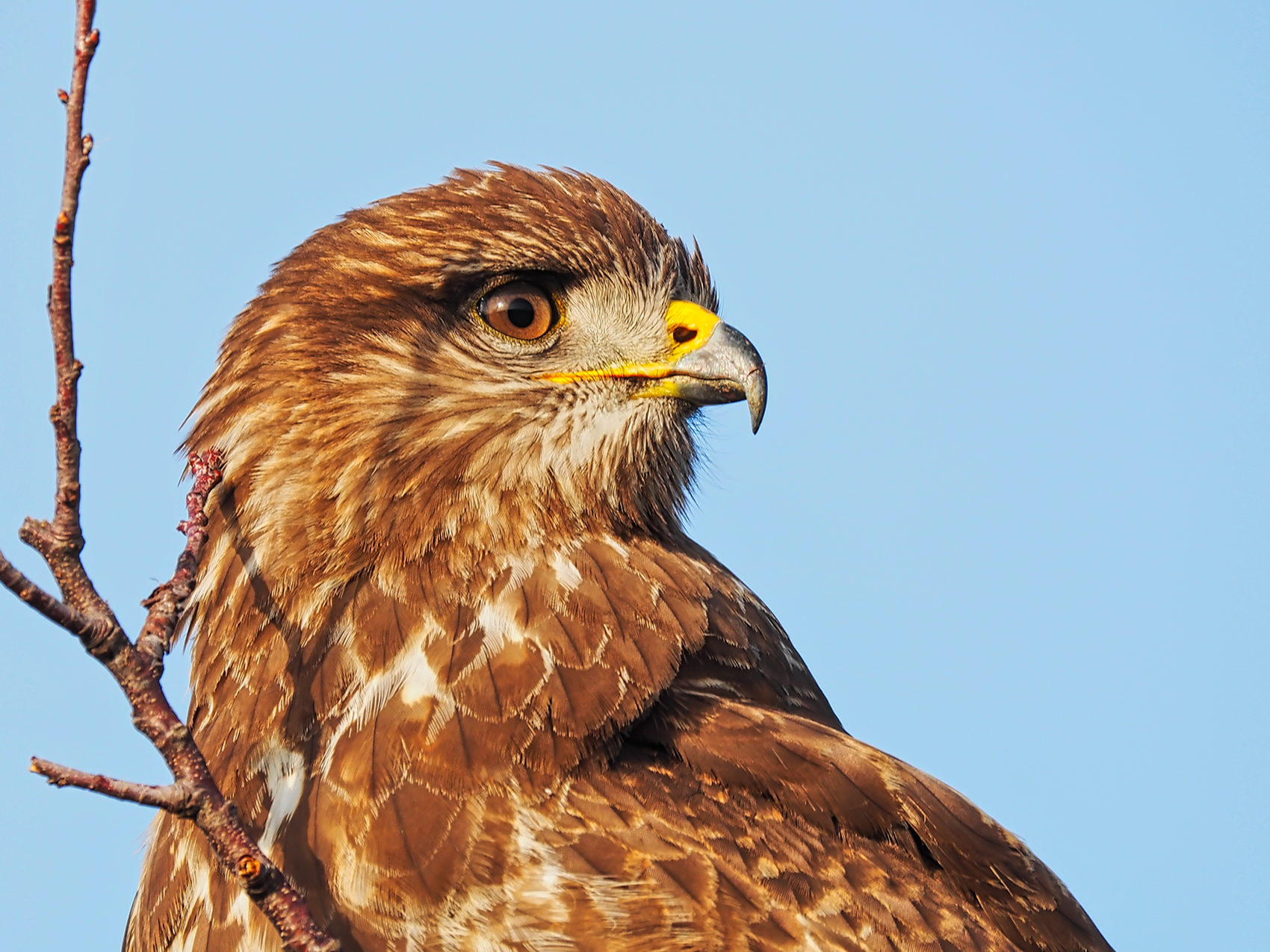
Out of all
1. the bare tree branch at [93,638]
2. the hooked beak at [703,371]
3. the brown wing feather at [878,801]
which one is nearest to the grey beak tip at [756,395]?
the hooked beak at [703,371]

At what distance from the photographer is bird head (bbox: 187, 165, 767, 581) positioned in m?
4.75

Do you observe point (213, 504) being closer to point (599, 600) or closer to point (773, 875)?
point (599, 600)

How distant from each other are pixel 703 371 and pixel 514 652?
4.61 ft

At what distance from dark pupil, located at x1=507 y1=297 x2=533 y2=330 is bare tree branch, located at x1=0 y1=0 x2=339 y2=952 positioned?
249cm

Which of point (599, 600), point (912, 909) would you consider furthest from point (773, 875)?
point (599, 600)

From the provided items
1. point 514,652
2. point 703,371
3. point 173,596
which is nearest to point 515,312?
point 703,371

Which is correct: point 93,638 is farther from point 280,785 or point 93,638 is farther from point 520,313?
point 520,313

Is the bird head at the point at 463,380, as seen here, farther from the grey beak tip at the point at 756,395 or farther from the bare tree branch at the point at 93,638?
the bare tree branch at the point at 93,638

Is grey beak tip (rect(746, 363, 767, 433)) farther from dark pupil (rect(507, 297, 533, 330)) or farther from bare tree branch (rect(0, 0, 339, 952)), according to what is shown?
bare tree branch (rect(0, 0, 339, 952))

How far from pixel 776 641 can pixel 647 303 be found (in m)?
1.38

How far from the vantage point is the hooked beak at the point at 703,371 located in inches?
202

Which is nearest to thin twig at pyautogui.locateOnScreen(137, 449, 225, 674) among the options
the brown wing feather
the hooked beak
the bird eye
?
the brown wing feather

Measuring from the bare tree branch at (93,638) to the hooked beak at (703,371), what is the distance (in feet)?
8.50

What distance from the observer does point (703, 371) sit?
5.21 m
